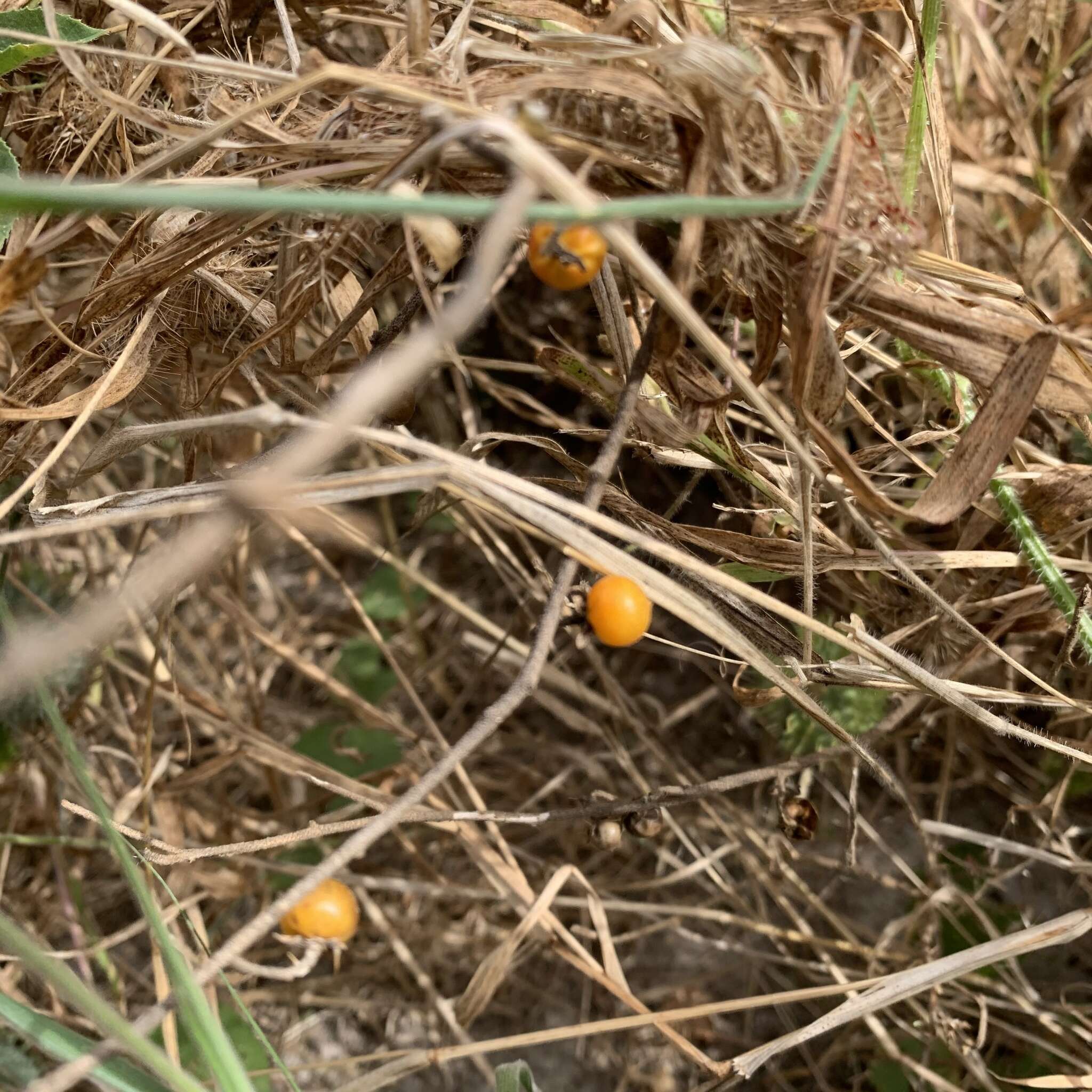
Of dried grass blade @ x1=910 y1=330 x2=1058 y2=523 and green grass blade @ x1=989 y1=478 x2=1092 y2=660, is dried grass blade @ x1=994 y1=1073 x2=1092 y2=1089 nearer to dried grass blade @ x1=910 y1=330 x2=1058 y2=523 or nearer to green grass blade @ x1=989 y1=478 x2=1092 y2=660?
green grass blade @ x1=989 y1=478 x2=1092 y2=660

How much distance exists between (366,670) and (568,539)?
2.88ft

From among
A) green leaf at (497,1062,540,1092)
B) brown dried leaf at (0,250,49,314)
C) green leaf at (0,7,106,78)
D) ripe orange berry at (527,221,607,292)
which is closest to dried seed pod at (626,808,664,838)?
green leaf at (497,1062,540,1092)

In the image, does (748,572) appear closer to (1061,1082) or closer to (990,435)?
(990,435)

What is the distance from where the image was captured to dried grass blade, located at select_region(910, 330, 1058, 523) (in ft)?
2.59

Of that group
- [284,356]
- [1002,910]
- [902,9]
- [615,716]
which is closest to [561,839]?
[615,716]

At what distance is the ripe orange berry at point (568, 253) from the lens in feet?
2.24

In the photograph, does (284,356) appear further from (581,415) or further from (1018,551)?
(1018,551)

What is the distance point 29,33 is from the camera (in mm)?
903

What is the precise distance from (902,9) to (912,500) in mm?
508

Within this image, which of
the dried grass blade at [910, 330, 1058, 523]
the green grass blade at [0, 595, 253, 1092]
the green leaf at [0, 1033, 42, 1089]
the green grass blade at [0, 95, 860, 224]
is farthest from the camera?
the green leaf at [0, 1033, 42, 1089]

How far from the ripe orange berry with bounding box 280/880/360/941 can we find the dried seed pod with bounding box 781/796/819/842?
0.46 m

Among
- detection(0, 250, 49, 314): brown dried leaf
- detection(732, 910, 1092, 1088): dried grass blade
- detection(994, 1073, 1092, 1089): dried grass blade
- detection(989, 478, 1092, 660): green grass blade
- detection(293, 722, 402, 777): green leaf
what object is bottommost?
detection(994, 1073, 1092, 1089): dried grass blade

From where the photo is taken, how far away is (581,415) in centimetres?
151

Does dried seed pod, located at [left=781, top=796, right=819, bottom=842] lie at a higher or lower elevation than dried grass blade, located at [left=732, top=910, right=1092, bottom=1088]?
higher
